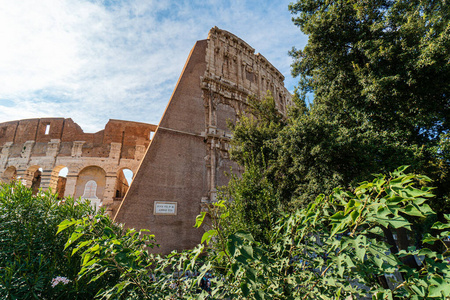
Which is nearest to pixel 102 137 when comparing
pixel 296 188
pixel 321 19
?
pixel 296 188

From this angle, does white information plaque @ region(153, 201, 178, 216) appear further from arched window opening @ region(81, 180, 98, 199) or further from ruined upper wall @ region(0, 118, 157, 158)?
arched window opening @ region(81, 180, 98, 199)

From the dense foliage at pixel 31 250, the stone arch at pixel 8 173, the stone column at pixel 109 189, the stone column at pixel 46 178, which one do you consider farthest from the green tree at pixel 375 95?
the stone arch at pixel 8 173

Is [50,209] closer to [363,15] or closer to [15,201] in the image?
[15,201]

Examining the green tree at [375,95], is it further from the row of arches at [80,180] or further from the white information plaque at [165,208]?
the row of arches at [80,180]

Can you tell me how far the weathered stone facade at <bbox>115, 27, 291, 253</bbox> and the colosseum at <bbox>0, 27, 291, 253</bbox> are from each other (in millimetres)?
53

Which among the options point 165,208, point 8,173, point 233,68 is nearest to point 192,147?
point 165,208

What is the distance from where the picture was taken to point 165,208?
41.8 feet

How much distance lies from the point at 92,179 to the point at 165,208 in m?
9.30

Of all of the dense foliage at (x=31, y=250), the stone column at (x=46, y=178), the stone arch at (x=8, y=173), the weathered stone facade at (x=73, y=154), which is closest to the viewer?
the dense foliage at (x=31, y=250)

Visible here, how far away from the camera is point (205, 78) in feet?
56.0

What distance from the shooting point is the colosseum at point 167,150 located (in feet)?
41.9

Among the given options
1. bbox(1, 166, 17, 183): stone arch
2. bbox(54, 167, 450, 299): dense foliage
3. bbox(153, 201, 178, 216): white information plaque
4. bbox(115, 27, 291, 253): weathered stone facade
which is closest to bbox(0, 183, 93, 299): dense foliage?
bbox(54, 167, 450, 299): dense foliage

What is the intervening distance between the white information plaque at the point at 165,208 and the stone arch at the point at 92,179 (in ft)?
26.6

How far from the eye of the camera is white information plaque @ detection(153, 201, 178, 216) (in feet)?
41.0
